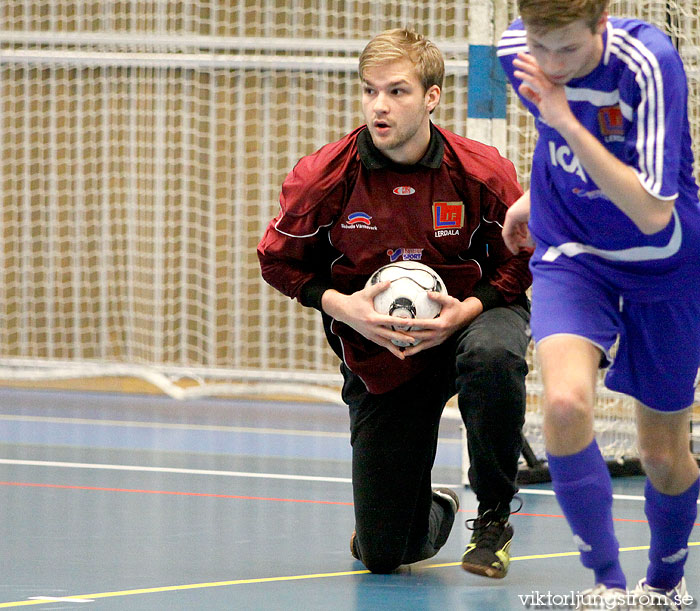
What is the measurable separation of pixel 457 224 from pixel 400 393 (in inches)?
19.0

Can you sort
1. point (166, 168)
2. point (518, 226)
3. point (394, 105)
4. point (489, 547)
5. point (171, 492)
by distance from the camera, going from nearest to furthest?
point (518, 226)
point (489, 547)
point (394, 105)
point (171, 492)
point (166, 168)

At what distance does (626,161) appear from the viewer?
2213 millimetres

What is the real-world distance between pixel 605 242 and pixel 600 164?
25 cm

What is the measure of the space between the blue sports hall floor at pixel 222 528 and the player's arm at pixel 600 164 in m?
0.97

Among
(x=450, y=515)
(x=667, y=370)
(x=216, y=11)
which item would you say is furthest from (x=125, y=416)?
(x=667, y=370)

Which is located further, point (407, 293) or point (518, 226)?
point (407, 293)

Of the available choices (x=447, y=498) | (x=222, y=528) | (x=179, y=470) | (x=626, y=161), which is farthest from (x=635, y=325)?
(x=179, y=470)

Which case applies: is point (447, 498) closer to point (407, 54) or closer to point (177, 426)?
point (407, 54)

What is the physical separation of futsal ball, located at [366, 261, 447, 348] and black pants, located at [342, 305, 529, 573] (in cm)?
13

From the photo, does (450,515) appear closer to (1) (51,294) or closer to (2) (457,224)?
(2) (457,224)

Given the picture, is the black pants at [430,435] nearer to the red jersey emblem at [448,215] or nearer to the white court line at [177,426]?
the red jersey emblem at [448,215]

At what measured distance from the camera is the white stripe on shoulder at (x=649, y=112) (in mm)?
2094

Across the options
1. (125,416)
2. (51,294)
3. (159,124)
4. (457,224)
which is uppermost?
(159,124)

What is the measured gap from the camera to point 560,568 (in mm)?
3080
